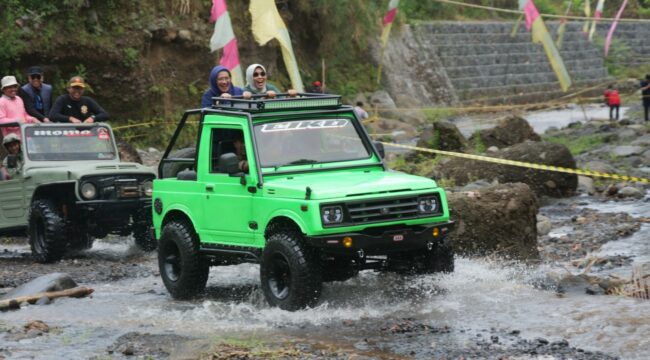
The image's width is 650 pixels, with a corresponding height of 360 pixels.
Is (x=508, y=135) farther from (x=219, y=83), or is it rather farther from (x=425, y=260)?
(x=425, y=260)

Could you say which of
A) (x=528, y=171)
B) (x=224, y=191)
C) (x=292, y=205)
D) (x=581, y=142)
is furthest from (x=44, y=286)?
(x=581, y=142)

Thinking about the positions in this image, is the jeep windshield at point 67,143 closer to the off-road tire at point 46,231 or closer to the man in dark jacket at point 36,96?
the off-road tire at point 46,231

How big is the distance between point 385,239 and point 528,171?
9553mm

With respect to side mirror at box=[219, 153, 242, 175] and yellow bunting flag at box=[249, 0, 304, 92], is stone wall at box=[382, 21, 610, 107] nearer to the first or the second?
yellow bunting flag at box=[249, 0, 304, 92]

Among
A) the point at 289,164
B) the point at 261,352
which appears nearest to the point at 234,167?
the point at 289,164

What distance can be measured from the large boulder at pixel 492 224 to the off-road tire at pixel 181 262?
9.32 ft

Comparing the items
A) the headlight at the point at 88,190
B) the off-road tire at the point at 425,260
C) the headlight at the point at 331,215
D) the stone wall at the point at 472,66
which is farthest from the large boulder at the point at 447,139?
the stone wall at the point at 472,66

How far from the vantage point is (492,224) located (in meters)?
12.5

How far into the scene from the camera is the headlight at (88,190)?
14242 mm

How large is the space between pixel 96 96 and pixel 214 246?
14.7 metres

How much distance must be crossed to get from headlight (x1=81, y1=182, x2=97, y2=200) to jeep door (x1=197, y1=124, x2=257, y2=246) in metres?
3.39

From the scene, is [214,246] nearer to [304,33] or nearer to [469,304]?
[469,304]

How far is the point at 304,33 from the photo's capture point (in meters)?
33.2

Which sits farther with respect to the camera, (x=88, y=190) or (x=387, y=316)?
(x=88, y=190)
